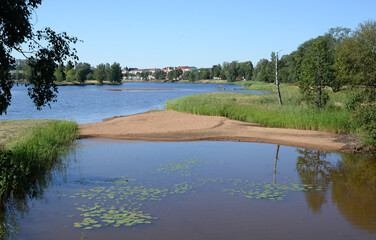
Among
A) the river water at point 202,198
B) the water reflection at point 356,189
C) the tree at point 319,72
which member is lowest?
the water reflection at point 356,189

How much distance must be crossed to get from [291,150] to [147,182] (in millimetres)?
10104

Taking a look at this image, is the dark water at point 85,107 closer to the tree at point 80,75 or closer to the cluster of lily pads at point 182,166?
the cluster of lily pads at point 182,166

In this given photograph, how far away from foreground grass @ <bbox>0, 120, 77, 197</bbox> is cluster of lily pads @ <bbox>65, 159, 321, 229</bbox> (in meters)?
1.99

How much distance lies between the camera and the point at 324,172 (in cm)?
1470

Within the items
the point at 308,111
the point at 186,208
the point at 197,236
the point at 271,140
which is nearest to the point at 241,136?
the point at 271,140

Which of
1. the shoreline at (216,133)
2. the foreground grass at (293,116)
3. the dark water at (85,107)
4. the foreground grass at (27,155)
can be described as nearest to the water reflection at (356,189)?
the shoreline at (216,133)

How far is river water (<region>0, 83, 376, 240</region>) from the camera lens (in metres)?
8.73

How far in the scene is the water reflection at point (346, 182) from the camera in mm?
10071

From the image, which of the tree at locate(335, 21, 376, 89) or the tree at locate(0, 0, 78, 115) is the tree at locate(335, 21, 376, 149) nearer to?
the tree at locate(335, 21, 376, 89)

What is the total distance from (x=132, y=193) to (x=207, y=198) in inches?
102

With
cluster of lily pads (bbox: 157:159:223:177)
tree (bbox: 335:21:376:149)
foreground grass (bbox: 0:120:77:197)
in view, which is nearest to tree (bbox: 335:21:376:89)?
tree (bbox: 335:21:376:149)

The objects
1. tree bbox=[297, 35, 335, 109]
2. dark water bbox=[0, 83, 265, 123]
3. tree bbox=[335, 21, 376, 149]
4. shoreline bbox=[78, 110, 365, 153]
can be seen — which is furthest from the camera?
dark water bbox=[0, 83, 265, 123]

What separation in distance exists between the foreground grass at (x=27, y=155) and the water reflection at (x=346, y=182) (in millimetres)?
9655

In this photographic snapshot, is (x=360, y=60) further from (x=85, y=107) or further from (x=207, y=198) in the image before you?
(x=85, y=107)
